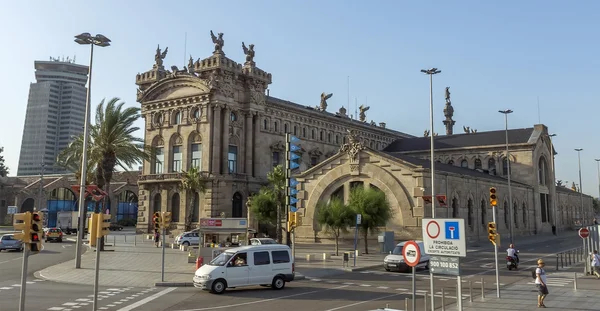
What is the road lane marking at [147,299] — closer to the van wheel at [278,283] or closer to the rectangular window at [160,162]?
the van wheel at [278,283]

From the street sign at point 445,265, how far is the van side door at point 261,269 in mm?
9617

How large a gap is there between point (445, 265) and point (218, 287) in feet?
34.9

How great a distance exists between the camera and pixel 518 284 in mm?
23312

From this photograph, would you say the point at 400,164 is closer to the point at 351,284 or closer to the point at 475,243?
the point at 475,243

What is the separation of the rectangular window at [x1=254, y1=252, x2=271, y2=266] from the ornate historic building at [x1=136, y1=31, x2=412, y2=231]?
3815cm

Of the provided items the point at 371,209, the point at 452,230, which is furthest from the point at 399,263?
the point at 452,230

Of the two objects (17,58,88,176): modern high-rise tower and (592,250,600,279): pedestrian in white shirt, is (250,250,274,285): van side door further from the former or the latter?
(17,58,88,176): modern high-rise tower

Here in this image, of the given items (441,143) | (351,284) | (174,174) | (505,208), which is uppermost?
(441,143)

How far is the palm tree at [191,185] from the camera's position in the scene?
2248 inches

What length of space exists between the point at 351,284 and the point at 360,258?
12.9m

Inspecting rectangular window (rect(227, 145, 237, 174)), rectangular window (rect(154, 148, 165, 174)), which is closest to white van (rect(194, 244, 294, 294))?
rectangular window (rect(227, 145, 237, 174))

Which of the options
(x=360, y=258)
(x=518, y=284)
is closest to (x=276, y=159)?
(x=360, y=258)

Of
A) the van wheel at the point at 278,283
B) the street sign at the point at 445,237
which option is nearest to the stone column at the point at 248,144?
the van wheel at the point at 278,283

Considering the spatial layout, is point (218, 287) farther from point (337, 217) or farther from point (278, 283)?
point (337, 217)
